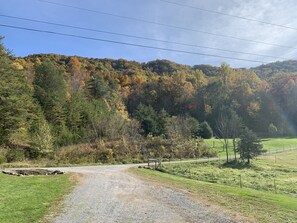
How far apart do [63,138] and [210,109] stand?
5027cm

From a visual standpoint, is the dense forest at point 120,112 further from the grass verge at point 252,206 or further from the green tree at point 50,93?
the grass verge at point 252,206

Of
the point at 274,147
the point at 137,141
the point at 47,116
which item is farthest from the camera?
the point at 274,147

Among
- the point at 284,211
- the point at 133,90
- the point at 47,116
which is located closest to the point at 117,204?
the point at 284,211

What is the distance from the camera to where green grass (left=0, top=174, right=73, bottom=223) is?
33.6 feet

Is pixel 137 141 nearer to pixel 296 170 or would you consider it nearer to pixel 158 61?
pixel 296 170

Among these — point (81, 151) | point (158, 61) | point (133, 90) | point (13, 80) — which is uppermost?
point (158, 61)

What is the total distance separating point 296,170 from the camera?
33.4 metres

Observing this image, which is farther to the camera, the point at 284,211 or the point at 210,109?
the point at 210,109

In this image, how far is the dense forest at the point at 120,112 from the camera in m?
36.4

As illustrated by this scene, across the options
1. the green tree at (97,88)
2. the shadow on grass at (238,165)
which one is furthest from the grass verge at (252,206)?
the green tree at (97,88)

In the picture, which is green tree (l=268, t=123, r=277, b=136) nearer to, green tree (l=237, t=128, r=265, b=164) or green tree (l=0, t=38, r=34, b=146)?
green tree (l=237, t=128, r=265, b=164)

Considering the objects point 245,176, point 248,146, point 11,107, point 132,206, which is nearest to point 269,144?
point 248,146

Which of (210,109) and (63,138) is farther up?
(210,109)

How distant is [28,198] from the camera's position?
13.1 meters
